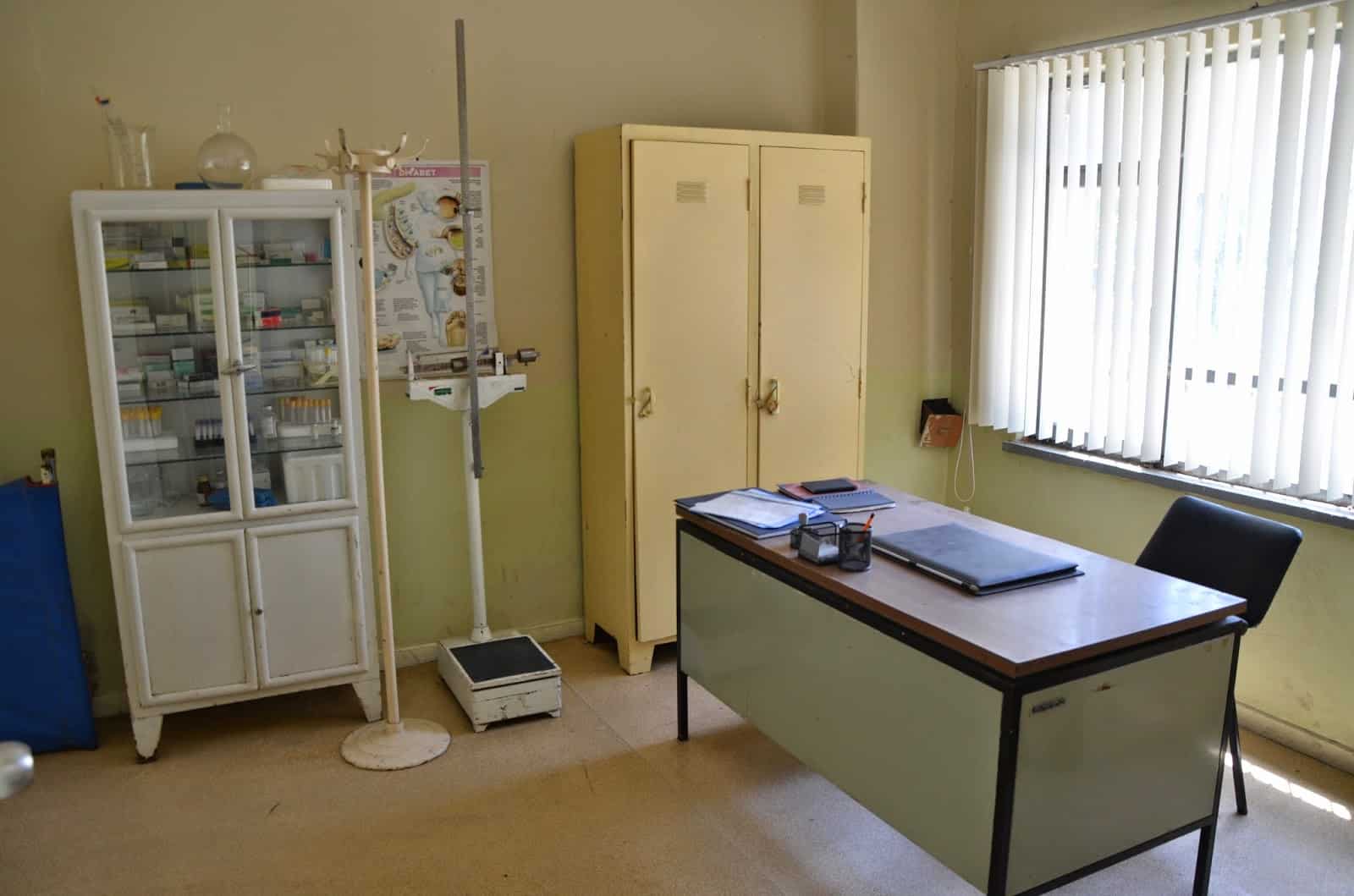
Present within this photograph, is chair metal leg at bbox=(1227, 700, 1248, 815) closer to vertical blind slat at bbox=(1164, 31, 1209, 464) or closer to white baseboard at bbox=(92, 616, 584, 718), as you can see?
vertical blind slat at bbox=(1164, 31, 1209, 464)

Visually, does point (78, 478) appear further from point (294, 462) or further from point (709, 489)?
point (709, 489)

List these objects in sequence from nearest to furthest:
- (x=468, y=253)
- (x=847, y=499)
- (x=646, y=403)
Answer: (x=847, y=499), (x=468, y=253), (x=646, y=403)

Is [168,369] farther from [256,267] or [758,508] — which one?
[758,508]

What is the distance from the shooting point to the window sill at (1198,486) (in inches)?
135

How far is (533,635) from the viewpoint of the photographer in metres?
4.55

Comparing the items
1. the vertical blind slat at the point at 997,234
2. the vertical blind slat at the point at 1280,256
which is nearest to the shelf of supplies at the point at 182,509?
the vertical blind slat at the point at 997,234

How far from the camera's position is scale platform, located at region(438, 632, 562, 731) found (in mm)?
3752

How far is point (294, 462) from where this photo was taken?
373 centimetres

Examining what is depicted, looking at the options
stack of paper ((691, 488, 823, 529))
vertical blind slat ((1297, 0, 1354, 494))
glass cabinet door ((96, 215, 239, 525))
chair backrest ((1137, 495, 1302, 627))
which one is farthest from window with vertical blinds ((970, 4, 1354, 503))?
glass cabinet door ((96, 215, 239, 525))

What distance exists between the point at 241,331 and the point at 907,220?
2.89 metres

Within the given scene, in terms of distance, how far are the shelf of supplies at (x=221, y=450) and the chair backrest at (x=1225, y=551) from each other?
9.03 ft

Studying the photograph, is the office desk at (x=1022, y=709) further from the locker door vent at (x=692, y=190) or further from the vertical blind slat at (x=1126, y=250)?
the locker door vent at (x=692, y=190)

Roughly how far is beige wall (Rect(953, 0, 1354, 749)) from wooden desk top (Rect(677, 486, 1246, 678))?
13 centimetres

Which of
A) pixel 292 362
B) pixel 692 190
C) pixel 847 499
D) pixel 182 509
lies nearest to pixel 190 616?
pixel 182 509
